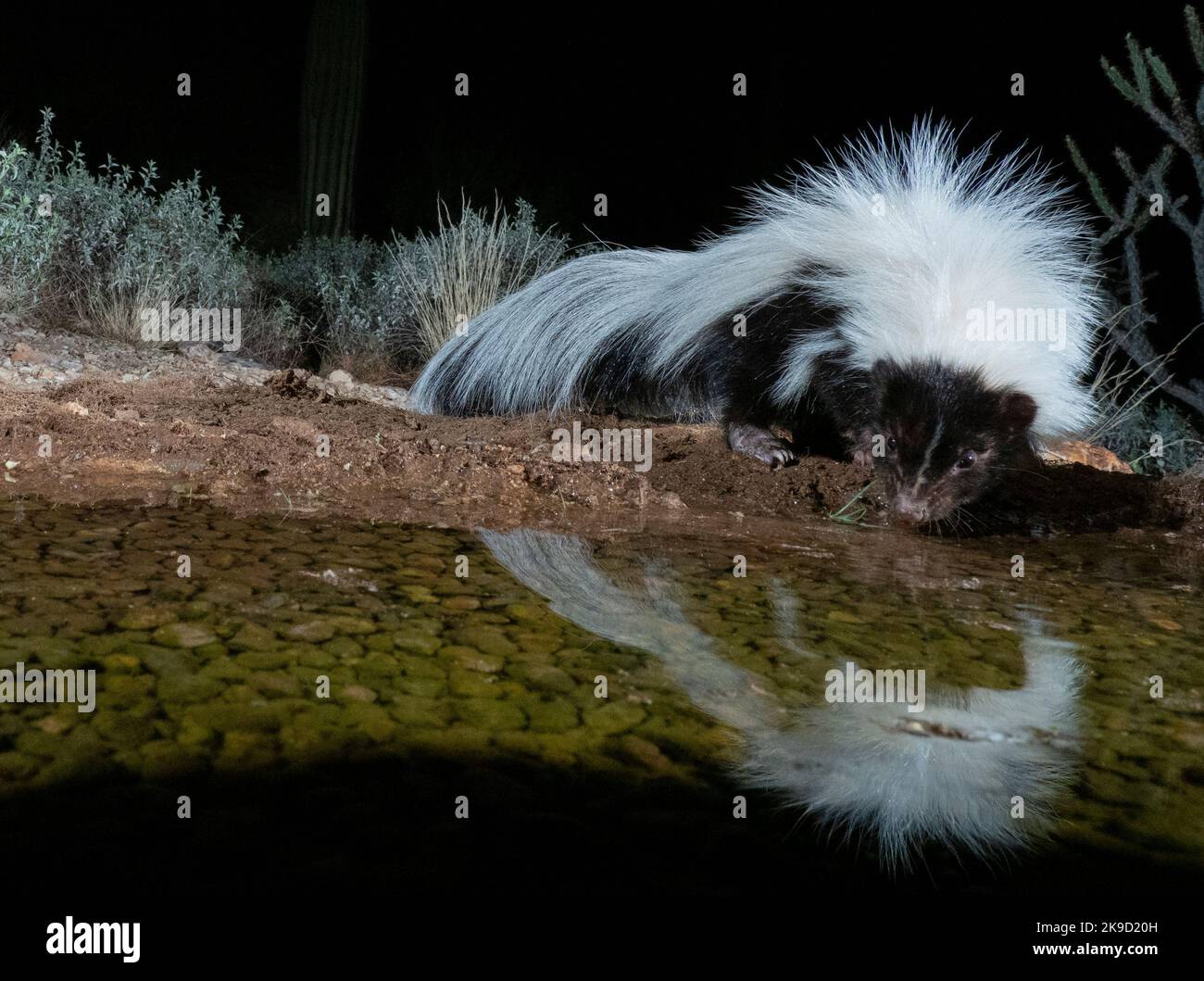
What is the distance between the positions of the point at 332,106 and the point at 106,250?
2.71 meters

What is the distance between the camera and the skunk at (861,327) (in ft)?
12.4

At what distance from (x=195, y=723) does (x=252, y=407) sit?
10.0 ft

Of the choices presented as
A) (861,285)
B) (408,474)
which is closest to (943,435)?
(861,285)

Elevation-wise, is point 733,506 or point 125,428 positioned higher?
point 125,428

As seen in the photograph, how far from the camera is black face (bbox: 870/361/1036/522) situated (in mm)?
3721

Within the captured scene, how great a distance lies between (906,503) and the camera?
3.70 metres

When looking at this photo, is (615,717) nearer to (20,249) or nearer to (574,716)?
(574,716)
